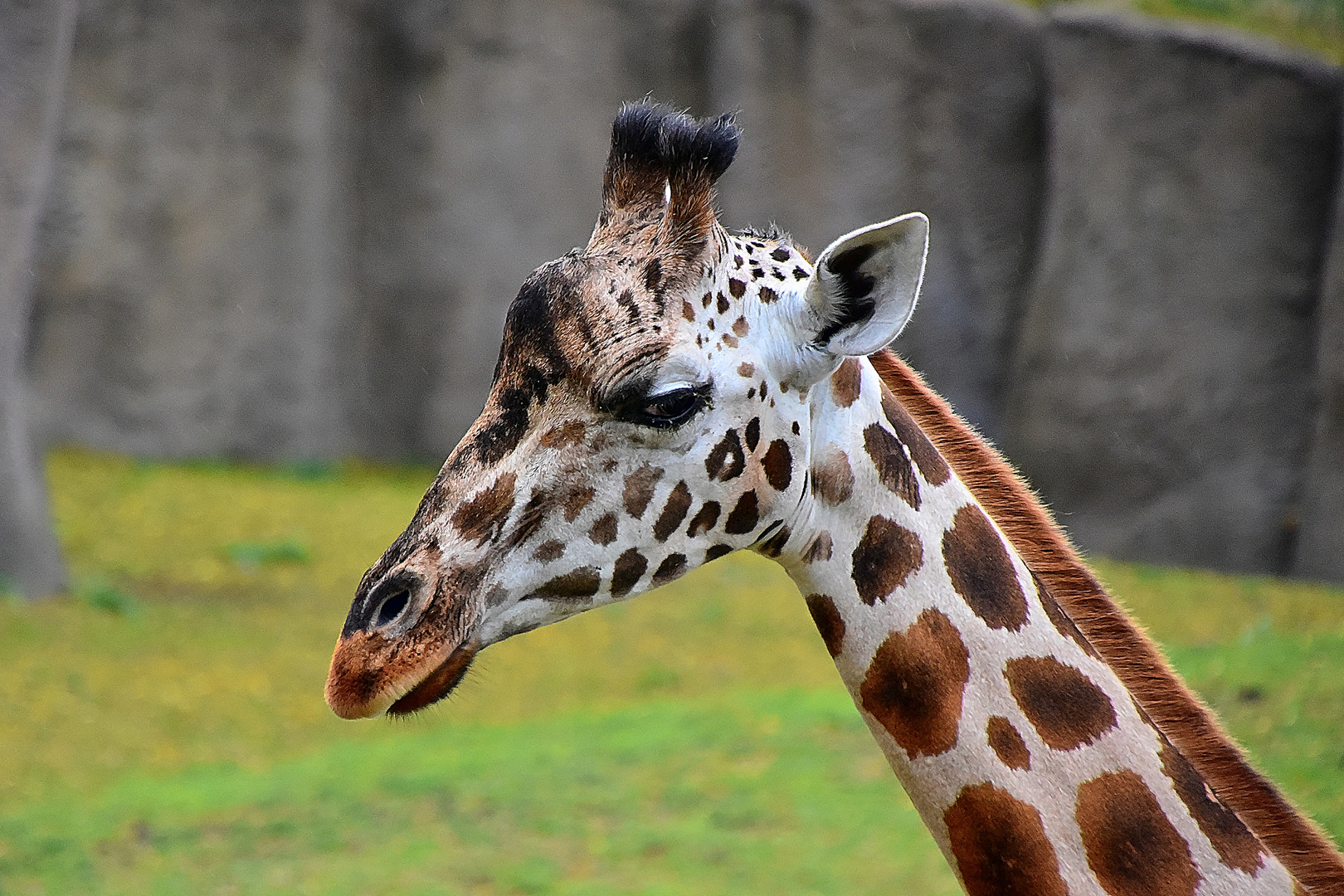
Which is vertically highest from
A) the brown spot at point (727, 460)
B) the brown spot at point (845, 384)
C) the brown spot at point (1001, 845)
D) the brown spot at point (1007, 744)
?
the brown spot at point (845, 384)

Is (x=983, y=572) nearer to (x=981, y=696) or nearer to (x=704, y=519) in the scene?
(x=981, y=696)

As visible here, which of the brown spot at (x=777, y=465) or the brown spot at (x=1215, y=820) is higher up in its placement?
the brown spot at (x=777, y=465)

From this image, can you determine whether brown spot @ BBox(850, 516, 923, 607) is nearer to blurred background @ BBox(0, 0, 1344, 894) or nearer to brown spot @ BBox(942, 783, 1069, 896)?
brown spot @ BBox(942, 783, 1069, 896)

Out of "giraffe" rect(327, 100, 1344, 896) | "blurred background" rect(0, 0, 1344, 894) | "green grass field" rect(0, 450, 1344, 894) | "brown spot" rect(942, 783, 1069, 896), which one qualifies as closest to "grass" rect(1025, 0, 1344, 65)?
"blurred background" rect(0, 0, 1344, 894)

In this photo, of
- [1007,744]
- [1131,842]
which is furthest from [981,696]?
[1131,842]

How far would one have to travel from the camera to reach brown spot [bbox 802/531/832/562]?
2332 mm

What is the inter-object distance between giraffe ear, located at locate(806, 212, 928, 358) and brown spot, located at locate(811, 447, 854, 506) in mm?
172

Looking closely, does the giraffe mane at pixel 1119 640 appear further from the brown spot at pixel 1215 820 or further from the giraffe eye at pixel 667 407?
the giraffe eye at pixel 667 407

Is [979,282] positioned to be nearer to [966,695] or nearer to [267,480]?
[267,480]

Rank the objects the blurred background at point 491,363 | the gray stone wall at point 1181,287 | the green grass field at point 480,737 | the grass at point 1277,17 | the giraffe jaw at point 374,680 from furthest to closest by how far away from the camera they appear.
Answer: the grass at point 1277,17 → the gray stone wall at point 1181,287 → the blurred background at point 491,363 → the green grass field at point 480,737 → the giraffe jaw at point 374,680

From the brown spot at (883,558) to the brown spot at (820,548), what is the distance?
0.05 m

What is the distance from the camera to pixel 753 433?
7.54 ft

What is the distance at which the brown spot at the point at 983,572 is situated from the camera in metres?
2.31

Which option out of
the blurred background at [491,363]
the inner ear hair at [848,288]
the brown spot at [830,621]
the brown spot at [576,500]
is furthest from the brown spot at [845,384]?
the blurred background at [491,363]
